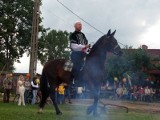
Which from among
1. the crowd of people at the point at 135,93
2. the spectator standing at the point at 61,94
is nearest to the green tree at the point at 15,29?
the crowd of people at the point at 135,93

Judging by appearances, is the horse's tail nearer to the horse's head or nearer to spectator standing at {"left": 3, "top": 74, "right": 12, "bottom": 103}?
the horse's head

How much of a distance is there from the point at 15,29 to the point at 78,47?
145 feet

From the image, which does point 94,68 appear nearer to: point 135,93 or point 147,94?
point 135,93

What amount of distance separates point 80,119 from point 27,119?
58.1 inches

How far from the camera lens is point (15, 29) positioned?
55781mm

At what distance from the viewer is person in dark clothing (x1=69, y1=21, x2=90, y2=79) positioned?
42.0ft

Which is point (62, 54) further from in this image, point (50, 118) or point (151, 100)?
point (50, 118)

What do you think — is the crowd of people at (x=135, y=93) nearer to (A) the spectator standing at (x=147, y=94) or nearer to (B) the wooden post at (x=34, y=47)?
(A) the spectator standing at (x=147, y=94)

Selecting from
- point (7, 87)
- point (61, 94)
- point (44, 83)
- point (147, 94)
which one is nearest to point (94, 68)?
point (44, 83)

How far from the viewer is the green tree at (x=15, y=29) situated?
5444 cm

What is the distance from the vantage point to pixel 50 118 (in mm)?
11734

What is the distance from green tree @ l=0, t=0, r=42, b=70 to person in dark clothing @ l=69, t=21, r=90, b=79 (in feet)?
→ 137

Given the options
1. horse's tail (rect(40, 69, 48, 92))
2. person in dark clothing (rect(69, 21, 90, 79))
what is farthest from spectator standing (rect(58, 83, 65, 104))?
person in dark clothing (rect(69, 21, 90, 79))

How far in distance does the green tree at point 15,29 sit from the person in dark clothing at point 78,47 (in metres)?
41.6
